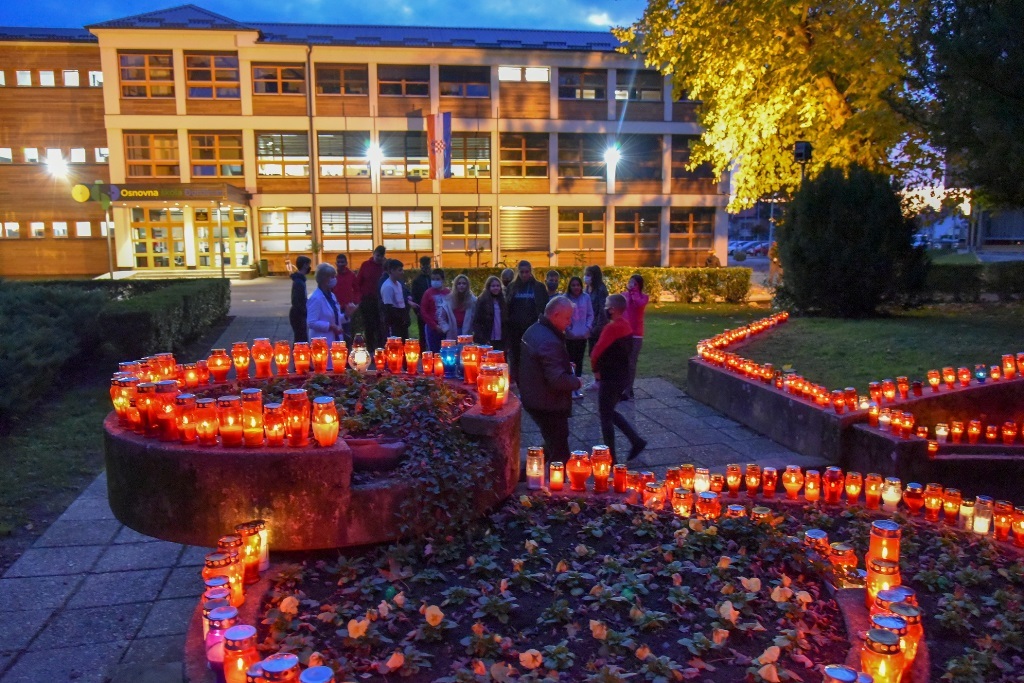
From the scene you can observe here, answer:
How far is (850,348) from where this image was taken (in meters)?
11.4

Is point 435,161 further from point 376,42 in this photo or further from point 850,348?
point 850,348

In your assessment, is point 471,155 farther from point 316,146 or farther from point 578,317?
point 578,317

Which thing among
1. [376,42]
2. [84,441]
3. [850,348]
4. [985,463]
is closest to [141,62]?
[376,42]

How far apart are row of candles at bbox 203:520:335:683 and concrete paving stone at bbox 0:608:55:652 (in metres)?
1.37

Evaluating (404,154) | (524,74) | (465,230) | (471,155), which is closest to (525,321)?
(465,230)

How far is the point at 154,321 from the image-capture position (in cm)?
1162

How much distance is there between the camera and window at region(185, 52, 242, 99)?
111 ft

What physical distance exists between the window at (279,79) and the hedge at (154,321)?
2221 cm

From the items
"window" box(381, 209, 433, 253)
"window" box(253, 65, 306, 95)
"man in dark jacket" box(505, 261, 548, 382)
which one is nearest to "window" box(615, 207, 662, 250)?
"window" box(381, 209, 433, 253)

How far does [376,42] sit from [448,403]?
3544 cm

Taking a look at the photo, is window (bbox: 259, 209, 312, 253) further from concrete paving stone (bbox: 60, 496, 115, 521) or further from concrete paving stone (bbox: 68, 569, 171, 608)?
concrete paving stone (bbox: 68, 569, 171, 608)

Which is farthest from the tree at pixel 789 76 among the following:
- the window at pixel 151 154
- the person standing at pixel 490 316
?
the window at pixel 151 154

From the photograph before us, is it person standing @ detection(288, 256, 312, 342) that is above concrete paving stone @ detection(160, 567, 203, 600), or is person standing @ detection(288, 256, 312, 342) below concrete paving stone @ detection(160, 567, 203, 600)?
above

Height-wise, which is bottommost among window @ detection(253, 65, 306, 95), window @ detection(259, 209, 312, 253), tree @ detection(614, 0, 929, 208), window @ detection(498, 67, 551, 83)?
window @ detection(259, 209, 312, 253)
